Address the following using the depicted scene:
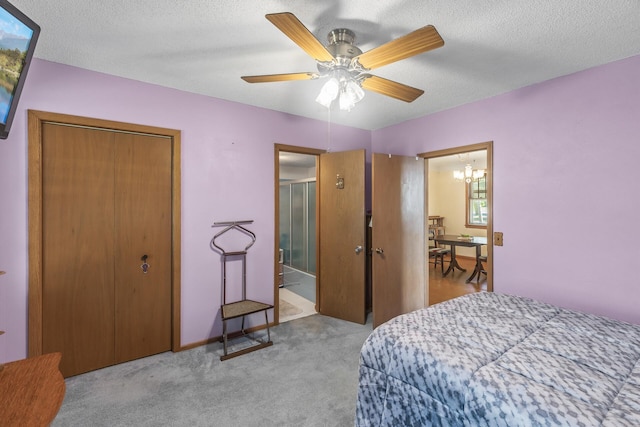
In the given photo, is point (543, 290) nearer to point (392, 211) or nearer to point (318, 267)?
point (392, 211)

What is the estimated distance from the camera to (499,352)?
4.55 ft

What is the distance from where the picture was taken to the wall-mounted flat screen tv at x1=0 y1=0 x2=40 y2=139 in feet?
3.75

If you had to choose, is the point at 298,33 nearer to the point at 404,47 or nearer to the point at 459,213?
the point at 404,47

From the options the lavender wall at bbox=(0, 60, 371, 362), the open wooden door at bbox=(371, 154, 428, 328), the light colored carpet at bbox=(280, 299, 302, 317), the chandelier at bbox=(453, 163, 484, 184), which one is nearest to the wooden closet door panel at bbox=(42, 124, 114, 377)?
the lavender wall at bbox=(0, 60, 371, 362)

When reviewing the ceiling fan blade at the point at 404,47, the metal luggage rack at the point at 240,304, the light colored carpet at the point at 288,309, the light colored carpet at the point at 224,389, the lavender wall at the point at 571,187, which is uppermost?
the ceiling fan blade at the point at 404,47

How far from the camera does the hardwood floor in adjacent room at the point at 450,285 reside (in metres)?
4.43

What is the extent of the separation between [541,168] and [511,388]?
210 cm

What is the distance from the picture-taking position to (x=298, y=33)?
134cm

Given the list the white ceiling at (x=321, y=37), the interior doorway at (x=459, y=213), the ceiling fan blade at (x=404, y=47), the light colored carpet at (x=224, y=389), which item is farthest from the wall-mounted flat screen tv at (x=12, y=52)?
the interior doorway at (x=459, y=213)

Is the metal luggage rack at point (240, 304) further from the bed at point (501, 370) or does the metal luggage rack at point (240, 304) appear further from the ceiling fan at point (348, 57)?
the ceiling fan at point (348, 57)

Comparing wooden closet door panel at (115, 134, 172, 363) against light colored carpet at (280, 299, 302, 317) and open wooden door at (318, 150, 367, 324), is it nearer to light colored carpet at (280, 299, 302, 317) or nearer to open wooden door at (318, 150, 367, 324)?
light colored carpet at (280, 299, 302, 317)

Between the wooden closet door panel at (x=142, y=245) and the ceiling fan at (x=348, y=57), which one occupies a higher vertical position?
the ceiling fan at (x=348, y=57)

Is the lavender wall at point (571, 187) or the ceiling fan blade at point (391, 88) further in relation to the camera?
the lavender wall at point (571, 187)

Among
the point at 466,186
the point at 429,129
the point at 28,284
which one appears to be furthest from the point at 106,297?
the point at 466,186
